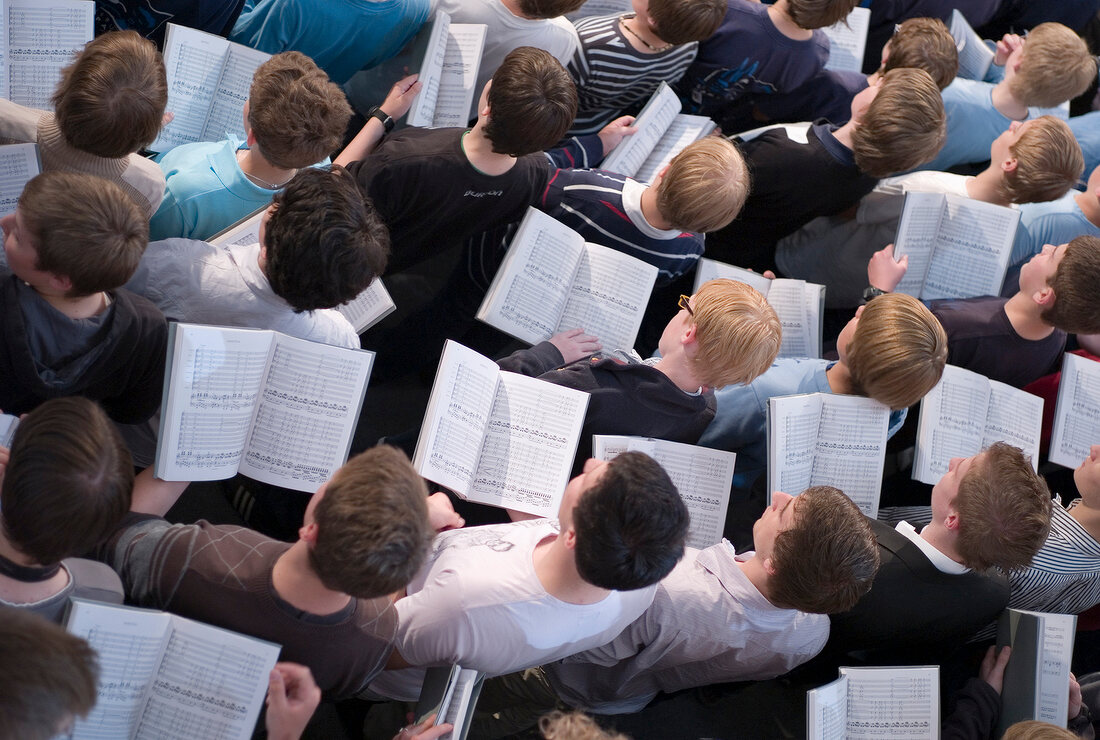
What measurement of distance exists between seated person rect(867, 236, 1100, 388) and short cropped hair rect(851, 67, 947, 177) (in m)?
0.36

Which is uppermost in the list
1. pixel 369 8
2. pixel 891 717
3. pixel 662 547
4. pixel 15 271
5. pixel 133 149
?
pixel 369 8

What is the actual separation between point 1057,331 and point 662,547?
2230 millimetres

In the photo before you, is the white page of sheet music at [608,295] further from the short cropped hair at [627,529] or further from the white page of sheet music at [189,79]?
the white page of sheet music at [189,79]

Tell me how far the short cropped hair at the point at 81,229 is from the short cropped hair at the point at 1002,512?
7.93ft

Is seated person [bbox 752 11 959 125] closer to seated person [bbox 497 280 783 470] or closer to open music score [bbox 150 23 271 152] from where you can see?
seated person [bbox 497 280 783 470]

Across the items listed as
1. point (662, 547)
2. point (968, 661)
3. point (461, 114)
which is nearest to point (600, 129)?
point (461, 114)

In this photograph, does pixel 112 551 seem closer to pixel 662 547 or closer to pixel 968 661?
pixel 662 547

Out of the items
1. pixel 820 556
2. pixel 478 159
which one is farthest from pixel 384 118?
pixel 820 556

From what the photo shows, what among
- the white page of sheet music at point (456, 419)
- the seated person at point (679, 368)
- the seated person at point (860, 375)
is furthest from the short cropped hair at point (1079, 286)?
the white page of sheet music at point (456, 419)

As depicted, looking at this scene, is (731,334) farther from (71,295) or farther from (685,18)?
(71,295)

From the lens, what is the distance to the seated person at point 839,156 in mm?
3324

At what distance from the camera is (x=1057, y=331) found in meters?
3.44

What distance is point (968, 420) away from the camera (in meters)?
3.21

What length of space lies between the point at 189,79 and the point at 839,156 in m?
2.35
